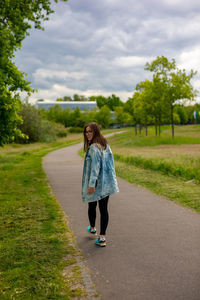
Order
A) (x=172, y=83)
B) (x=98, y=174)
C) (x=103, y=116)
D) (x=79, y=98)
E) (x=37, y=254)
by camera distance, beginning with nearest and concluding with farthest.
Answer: (x=37, y=254) → (x=98, y=174) → (x=172, y=83) → (x=103, y=116) → (x=79, y=98)

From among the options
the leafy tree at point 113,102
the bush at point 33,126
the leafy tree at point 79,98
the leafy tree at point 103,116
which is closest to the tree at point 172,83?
the bush at point 33,126

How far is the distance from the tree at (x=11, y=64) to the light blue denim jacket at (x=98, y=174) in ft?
19.0

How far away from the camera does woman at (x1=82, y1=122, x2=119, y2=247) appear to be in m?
4.40

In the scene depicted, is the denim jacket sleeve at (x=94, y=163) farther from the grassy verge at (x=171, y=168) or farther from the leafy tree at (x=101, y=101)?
the leafy tree at (x=101, y=101)

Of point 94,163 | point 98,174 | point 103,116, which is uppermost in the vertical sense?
point 103,116

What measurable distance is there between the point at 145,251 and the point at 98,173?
50.9 inches

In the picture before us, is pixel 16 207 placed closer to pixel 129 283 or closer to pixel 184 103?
pixel 129 283

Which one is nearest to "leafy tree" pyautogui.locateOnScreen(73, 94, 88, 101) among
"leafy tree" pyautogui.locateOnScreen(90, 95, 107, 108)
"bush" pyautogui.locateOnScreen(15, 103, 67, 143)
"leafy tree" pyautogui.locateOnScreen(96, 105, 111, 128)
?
"leafy tree" pyautogui.locateOnScreen(90, 95, 107, 108)

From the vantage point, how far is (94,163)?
4.39 m

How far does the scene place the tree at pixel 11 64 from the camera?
32.9 ft

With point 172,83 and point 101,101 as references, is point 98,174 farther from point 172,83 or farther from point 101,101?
point 101,101

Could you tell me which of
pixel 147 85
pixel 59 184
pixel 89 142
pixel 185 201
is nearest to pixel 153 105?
pixel 147 85

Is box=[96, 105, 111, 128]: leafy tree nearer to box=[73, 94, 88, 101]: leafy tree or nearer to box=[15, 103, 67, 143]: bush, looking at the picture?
box=[15, 103, 67, 143]: bush

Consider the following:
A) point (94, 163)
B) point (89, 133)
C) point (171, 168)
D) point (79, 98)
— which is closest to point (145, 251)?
point (94, 163)
